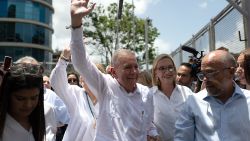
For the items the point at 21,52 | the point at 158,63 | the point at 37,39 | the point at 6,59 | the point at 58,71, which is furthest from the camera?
the point at 37,39

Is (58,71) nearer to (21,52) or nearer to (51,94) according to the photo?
(51,94)

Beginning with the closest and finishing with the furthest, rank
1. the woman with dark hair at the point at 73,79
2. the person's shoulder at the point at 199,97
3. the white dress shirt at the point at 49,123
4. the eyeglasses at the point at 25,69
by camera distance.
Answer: the eyeglasses at the point at 25,69 < the white dress shirt at the point at 49,123 < the person's shoulder at the point at 199,97 < the woman with dark hair at the point at 73,79

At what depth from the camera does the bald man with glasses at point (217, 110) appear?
3.43 m

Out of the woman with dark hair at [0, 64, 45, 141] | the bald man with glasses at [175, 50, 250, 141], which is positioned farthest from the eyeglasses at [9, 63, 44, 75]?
the bald man with glasses at [175, 50, 250, 141]

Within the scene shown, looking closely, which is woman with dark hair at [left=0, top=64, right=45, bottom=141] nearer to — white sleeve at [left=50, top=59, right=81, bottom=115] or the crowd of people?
the crowd of people

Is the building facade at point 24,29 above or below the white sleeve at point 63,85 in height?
above

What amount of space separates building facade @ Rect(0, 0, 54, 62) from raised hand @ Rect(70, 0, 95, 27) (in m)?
53.0

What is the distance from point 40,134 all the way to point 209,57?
159 centimetres

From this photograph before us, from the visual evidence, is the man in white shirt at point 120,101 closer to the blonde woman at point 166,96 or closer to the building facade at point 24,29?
the blonde woman at point 166,96

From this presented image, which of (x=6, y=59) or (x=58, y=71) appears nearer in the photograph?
(x=6, y=59)

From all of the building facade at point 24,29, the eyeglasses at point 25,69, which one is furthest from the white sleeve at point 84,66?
the building facade at point 24,29

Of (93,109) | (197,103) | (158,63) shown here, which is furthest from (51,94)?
(197,103)

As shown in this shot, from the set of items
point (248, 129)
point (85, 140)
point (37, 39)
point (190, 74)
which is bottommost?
point (85, 140)

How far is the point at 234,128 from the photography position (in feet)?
Result: 11.2
